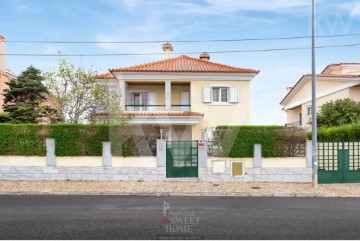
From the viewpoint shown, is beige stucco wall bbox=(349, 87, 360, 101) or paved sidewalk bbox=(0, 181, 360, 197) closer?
paved sidewalk bbox=(0, 181, 360, 197)

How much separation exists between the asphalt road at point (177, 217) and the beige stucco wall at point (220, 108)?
514 inches

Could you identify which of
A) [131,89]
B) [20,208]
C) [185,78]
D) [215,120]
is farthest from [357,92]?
[20,208]

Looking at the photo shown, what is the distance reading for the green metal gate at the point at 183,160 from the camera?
15.3m

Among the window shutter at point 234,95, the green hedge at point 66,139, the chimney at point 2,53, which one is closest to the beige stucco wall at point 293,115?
the window shutter at point 234,95

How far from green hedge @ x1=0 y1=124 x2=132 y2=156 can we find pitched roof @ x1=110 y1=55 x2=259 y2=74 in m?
9.63

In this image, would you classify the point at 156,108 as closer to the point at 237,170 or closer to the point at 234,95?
the point at 234,95

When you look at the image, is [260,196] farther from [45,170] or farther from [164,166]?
[45,170]

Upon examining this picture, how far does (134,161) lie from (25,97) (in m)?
18.0

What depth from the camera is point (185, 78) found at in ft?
81.4

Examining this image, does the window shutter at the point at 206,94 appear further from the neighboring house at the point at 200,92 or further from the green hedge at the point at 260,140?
the green hedge at the point at 260,140

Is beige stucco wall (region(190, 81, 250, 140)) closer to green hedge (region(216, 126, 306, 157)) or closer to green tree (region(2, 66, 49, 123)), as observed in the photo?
green hedge (region(216, 126, 306, 157))

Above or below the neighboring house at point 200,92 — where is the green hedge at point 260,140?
below

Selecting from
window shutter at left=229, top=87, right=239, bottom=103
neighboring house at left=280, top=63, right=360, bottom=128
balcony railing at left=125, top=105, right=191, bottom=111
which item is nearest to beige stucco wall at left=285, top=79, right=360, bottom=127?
neighboring house at left=280, top=63, right=360, bottom=128

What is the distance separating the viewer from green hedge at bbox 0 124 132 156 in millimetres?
15430
